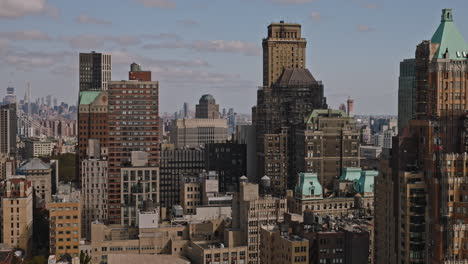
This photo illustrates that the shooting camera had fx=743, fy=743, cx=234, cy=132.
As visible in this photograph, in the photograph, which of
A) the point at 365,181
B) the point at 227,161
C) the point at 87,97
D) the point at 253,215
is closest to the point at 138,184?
the point at 227,161

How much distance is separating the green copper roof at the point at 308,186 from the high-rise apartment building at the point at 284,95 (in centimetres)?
2046

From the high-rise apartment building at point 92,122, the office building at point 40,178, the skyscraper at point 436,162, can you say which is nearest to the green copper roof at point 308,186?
the skyscraper at point 436,162

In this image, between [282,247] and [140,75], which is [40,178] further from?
[282,247]

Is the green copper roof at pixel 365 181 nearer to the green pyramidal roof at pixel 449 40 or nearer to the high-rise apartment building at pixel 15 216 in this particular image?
the green pyramidal roof at pixel 449 40

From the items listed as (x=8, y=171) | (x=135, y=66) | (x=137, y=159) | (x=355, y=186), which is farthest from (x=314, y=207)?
(x=8, y=171)

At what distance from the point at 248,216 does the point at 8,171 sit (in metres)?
90.0

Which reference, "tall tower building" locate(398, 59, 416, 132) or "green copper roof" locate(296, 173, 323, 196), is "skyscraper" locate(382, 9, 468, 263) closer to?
"green copper roof" locate(296, 173, 323, 196)

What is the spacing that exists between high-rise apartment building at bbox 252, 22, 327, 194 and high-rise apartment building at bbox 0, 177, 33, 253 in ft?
164

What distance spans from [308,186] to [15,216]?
47843 millimetres

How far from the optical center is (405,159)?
79.4 meters

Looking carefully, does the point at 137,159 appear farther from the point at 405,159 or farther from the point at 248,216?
the point at 405,159

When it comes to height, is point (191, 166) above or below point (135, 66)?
below

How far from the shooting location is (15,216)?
383 feet

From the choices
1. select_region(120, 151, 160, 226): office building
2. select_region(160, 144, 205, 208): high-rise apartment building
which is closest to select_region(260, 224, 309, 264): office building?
select_region(120, 151, 160, 226): office building
